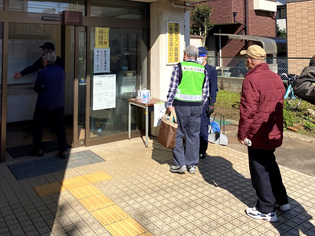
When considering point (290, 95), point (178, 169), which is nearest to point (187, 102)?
point (178, 169)

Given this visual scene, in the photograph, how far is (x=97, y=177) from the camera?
5117mm

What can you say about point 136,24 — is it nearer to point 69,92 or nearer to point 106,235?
point 69,92

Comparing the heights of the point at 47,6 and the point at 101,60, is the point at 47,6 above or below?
above

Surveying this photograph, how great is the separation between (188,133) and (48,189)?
218cm

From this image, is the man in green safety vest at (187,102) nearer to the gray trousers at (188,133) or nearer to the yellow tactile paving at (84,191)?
the gray trousers at (188,133)

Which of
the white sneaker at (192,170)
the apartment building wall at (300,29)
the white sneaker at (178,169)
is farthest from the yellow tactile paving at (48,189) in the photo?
the apartment building wall at (300,29)

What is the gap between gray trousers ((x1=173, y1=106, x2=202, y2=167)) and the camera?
5.15 m

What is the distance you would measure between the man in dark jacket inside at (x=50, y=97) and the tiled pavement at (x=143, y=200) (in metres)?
0.58

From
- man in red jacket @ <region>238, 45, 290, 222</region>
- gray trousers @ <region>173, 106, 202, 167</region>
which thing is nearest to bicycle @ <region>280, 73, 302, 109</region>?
gray trousers @ <region>173, 106, 202, 167</region>

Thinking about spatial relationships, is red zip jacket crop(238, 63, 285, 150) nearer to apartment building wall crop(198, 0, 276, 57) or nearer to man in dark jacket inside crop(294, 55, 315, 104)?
man in dark jacket inside crop(294, 55, 315, 104)

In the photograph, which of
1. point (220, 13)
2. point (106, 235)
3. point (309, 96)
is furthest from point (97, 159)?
point (220, 13)

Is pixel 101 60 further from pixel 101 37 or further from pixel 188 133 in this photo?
pixel 188 133

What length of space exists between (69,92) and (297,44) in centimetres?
932

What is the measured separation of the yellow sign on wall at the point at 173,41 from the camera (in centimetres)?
706
